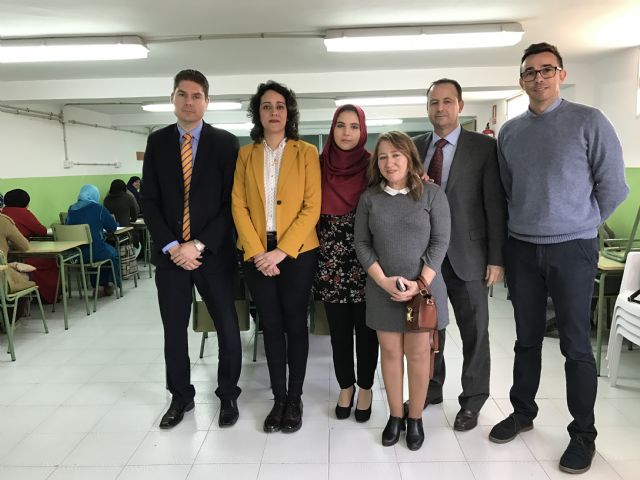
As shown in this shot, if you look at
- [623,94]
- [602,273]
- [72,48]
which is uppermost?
[72,48]

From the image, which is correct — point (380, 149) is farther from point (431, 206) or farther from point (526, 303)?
point (526, 303)

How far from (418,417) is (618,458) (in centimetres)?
89

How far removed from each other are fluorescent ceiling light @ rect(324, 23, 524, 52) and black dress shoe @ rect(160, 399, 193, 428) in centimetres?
308

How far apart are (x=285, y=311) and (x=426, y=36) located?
9.48 ft

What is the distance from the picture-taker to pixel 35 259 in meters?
4.96

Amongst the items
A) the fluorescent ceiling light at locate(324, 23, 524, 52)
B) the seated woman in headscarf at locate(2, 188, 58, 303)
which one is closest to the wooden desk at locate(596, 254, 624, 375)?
the fluorescent ceiling light at locate(324, 23, 524, 52)

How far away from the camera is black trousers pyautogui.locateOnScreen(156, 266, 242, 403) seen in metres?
2.45

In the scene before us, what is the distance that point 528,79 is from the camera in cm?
204

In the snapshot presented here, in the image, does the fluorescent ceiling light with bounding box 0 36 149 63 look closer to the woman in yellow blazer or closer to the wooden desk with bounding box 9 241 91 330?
the wooden desk with bounding box 9 241 91 330

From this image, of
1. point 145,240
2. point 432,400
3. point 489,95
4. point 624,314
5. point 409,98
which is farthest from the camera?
point 489,95

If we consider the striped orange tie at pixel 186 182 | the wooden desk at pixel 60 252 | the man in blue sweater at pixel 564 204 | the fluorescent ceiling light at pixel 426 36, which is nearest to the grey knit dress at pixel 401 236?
the man in blue sweater at pixel 564 204

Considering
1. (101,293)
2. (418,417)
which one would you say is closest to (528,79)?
(418,417)

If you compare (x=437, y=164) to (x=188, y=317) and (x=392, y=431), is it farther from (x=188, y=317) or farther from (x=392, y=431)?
(x=188, y=317)

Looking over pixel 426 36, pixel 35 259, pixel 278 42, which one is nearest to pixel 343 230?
pixel 426 36
